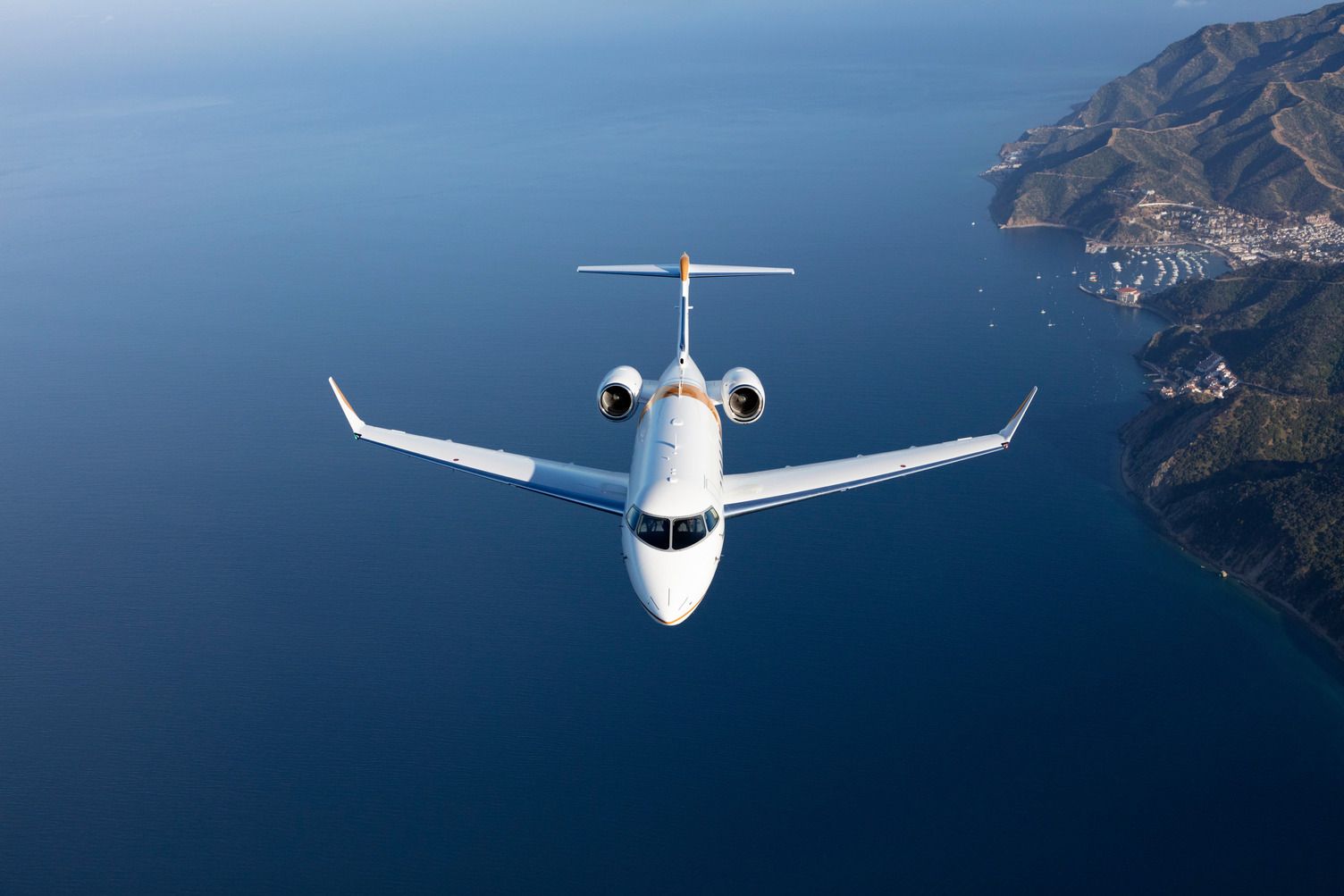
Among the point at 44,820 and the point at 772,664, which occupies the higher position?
the point at 772,664

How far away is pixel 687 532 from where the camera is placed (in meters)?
34.4

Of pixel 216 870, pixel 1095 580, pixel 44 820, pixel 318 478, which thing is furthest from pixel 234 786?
pixel 1095 580

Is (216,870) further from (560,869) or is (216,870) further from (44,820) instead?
A: (560,869)

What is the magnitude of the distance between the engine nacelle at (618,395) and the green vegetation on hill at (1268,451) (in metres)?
72.4

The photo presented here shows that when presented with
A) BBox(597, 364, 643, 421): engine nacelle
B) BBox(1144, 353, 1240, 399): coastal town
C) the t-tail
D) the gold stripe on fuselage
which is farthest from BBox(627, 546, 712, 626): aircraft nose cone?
BBox(1144, 353, 1240, 399): coastal town

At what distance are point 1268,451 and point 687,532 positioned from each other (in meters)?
87.7

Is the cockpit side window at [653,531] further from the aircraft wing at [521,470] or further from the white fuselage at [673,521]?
the aircraft wing at [521,470]

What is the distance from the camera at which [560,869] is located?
67.3m

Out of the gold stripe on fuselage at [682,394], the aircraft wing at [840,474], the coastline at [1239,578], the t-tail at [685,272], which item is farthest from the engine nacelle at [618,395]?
the coastline at [1239,578]

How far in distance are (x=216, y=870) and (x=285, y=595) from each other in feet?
93.3

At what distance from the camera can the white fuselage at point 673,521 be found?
33.7m

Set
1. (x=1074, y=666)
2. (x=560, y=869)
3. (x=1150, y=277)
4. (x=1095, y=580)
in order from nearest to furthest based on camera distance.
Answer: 1. (x=560, y=869)
2. (x=1074, y=666)
3. (x=1095, y=580)
4. (x=1150, y=277)

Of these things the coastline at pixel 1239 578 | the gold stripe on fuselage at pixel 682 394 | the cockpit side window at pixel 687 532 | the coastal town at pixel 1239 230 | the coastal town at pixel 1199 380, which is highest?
the coastal town at pixel 1239 230

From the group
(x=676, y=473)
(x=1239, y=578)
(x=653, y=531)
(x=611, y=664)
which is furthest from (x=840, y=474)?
(x=1239, y=578)
